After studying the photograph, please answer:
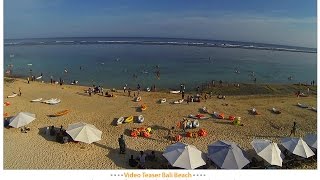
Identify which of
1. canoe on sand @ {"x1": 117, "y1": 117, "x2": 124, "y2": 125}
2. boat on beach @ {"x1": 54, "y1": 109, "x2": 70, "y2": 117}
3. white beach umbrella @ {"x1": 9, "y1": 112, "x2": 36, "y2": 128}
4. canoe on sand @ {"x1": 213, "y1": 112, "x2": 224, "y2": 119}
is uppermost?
white beach umbrella @ {"x1": 9, "y1": 112, "x2": 36, "y2": 128}

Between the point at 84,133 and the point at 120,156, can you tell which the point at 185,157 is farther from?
the point at 84,133

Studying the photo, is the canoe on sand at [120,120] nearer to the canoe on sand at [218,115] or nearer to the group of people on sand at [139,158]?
the group of people on sand at [139,158]

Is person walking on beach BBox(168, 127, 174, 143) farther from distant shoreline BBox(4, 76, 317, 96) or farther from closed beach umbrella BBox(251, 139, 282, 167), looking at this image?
distant shoreline BBox(4, 76, 317, 96)

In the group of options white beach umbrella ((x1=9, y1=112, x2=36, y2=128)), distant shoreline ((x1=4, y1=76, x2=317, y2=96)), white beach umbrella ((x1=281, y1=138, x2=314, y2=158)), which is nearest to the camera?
white beach umbrella ((x1=281, y1=138, x2=314, y2=158))

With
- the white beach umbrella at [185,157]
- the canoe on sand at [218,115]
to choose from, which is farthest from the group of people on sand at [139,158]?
the canoe on sand at [218,115]

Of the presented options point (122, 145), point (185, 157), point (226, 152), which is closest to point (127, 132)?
point (122, 145)

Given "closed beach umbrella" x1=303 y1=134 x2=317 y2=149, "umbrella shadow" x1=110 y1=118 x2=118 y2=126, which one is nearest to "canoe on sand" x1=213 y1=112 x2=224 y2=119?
"closed beach umbrella" x1=303 y1=134 x2=317 y2=149
